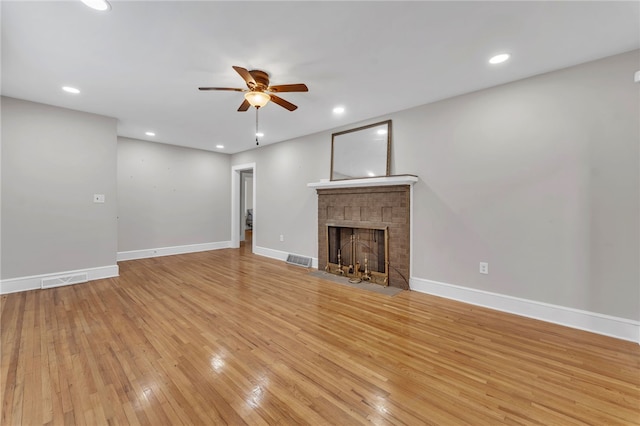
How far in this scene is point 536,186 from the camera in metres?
2.72

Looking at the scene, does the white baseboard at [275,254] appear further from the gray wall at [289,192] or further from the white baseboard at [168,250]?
the white baseboard at [168,250]

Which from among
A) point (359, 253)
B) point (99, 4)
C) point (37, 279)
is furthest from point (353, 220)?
point (37, 279)

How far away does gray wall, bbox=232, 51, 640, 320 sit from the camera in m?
2.32

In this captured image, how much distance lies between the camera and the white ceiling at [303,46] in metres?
1.86

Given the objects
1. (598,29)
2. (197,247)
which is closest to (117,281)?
(197,247)

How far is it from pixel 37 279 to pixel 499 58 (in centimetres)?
643

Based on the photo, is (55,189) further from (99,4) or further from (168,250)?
(99,4)

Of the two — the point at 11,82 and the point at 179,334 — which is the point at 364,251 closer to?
the point at 179,334

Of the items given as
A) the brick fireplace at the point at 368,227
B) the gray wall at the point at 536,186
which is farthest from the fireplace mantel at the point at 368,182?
the gray wall at the point at 536,186

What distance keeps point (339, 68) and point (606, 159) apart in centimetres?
273

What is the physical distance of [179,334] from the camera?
2363mm

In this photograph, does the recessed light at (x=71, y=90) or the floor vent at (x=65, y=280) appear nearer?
the recessed light at (x=71, y=90)

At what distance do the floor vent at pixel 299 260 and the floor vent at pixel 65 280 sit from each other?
3.33 meters

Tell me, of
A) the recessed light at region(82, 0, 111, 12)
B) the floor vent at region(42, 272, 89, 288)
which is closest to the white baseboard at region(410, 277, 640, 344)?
the recessed light at region(82, 0, 111, 12)
